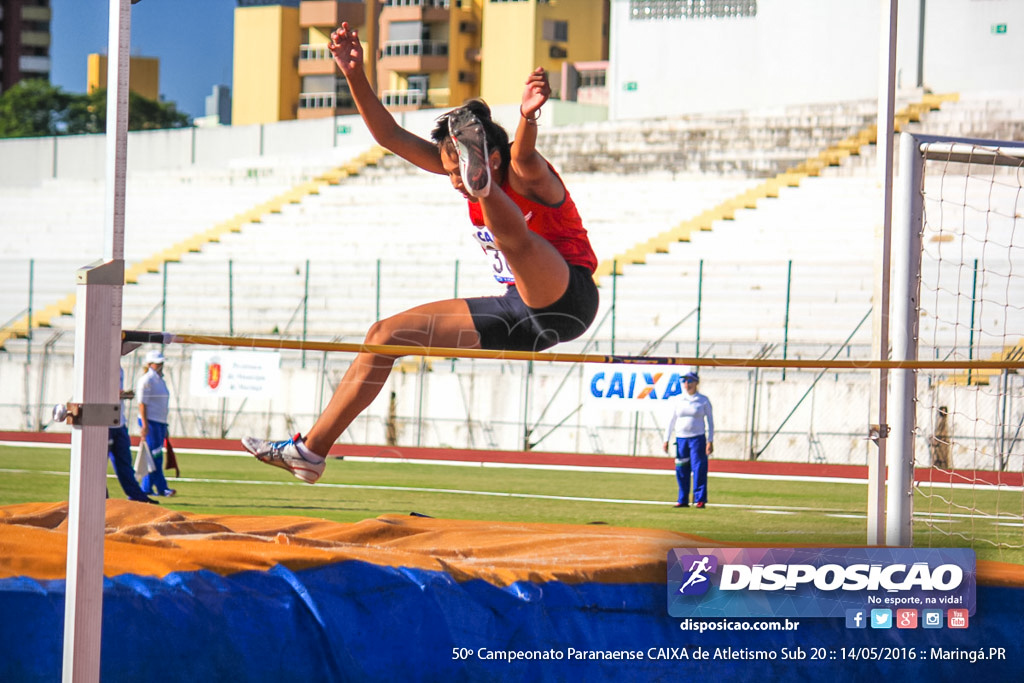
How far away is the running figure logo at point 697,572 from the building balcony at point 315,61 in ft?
9.17

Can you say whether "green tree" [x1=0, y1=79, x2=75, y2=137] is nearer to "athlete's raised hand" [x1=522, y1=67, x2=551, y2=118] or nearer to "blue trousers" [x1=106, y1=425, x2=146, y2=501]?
"blue trousers" [x1=106, y1=425, x2=146, y2=501]

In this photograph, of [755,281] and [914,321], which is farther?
[755,281]

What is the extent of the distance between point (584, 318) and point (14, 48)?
317 cm

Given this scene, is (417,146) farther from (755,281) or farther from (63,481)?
(755,281)

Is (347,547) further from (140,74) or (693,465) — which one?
(693,465)

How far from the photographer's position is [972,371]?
922 cm

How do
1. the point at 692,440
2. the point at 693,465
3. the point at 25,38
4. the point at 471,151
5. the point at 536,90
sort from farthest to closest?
the point at 693,465 → the point at 692,440 → the point at 25,38 → the point at 471,151 → the point at 536,90

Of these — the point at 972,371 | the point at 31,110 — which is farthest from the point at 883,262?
the point at 972,371

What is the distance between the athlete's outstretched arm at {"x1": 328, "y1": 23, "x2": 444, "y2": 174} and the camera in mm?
4559

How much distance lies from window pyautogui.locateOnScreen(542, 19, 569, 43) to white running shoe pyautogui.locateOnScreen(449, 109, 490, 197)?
158 cm

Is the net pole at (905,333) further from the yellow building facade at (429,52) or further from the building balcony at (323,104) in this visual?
the building balcony at (323,104)

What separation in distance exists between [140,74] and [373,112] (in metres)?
1.19

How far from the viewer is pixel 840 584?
4500 millimetres

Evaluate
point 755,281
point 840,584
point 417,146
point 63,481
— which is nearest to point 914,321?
point 840,584
